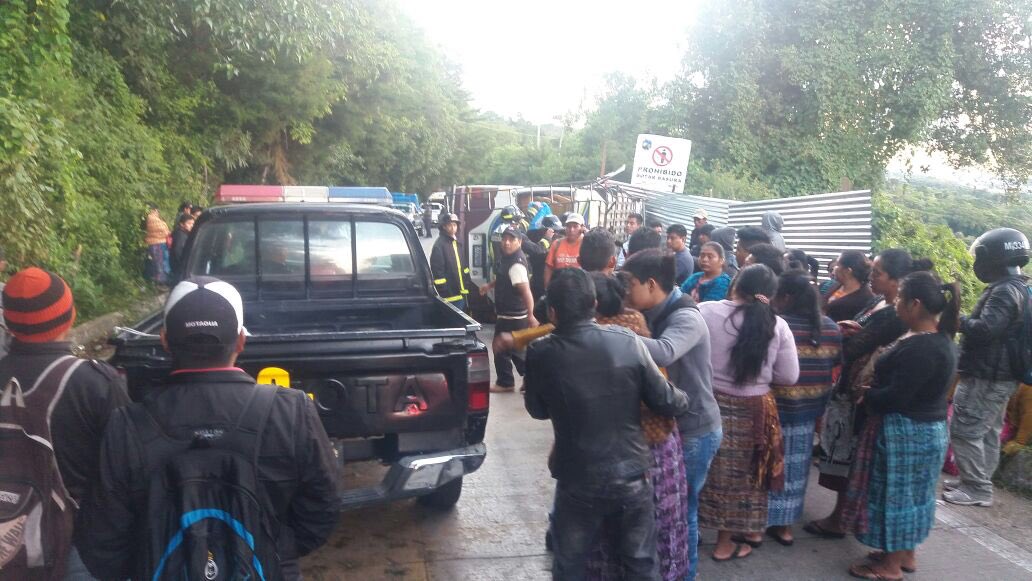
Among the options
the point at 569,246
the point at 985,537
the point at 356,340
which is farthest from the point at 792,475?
the point at 569,246

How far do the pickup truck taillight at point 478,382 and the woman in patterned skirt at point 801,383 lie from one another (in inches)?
60.8

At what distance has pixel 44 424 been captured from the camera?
246 centimetres

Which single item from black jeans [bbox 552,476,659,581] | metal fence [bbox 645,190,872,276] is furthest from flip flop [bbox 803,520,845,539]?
metal fence [bbox 645,190,872,276]

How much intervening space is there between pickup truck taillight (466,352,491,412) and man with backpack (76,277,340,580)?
2.02 metres

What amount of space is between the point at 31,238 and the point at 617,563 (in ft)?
22.1

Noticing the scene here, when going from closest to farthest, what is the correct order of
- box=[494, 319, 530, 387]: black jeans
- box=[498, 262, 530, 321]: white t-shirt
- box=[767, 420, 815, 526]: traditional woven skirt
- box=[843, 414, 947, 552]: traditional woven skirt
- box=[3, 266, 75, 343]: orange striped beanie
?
1. box=[3, 266, 75, 343]: orange striped beanie
2. box=[843, 414, 947, 552]: traditional woven skirt
3. box=[767, 420, 815, 526]: traditional woven skirt
4. box=[498, 262, 530, 321]: white t-shirt
5. box=[494, 319, 530, 387]: black jeans

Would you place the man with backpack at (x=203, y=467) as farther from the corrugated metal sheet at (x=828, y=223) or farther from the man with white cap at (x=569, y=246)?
the corrugated metal sheet at (x=828, y=223)

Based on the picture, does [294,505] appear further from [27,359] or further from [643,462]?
[643,462]

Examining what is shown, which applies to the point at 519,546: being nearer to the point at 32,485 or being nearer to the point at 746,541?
the point at 746,541

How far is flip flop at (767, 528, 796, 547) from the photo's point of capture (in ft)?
14.6

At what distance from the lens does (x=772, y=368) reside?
399cm

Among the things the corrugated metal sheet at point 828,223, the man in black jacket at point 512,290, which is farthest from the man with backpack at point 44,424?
the corrugated metal sheet at point 828,223

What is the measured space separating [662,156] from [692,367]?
9.21 metres

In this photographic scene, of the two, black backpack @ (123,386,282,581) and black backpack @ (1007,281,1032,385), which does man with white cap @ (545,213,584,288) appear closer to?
black backpack @ (1007,281,1032,385)
